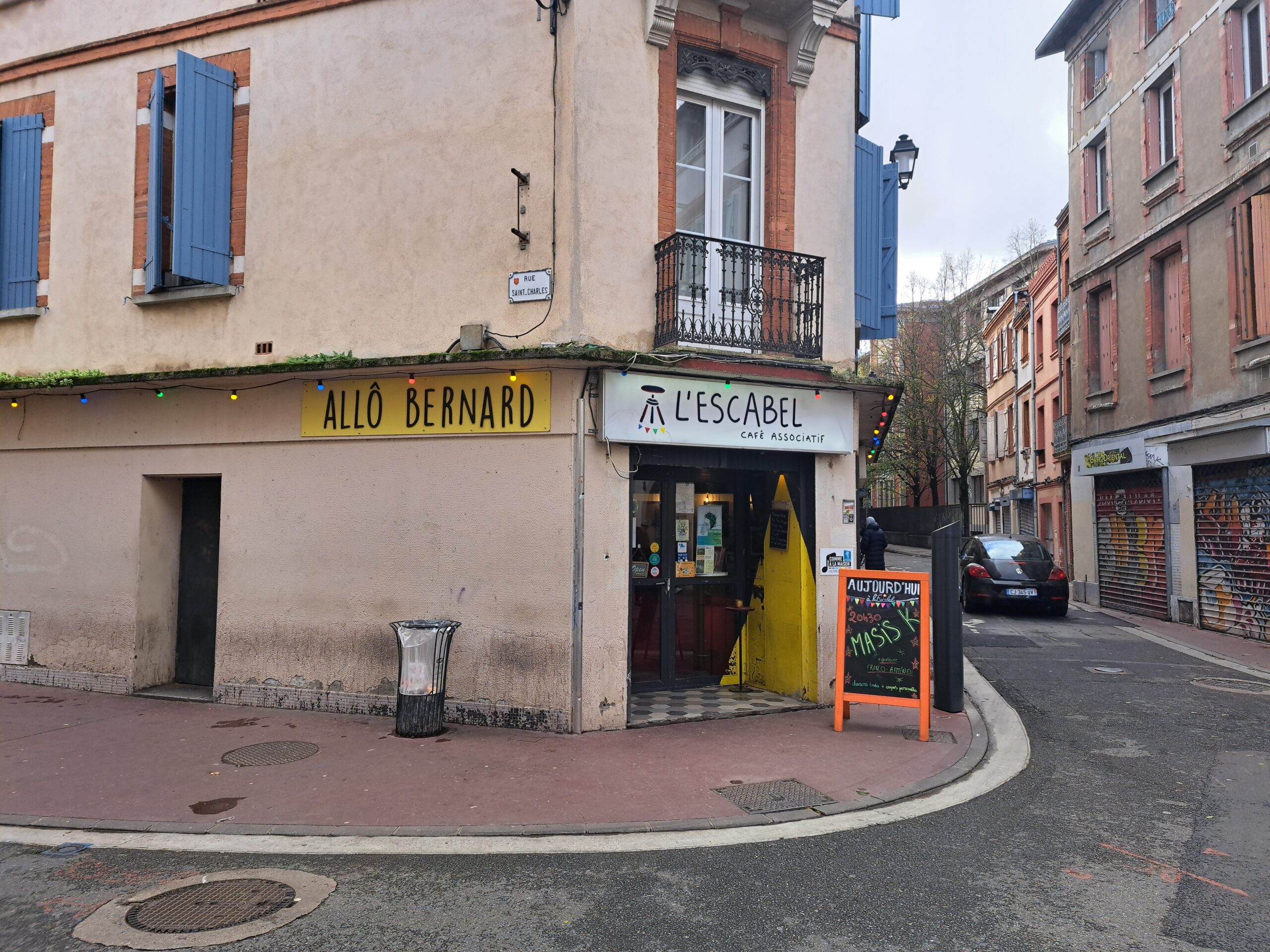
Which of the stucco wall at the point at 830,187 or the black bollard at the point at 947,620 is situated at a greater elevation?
the stucco wall at the point at 830,187

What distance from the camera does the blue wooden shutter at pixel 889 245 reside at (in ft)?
34.2

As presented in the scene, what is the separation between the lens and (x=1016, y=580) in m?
15.9

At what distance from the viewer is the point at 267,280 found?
8.95 metres

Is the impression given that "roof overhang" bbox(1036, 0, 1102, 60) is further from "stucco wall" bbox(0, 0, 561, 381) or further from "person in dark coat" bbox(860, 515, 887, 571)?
"stucco wall" bbox(0, 0, 561, 381)

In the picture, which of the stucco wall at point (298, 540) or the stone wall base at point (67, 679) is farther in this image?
the stone wall base at point (67, 679)

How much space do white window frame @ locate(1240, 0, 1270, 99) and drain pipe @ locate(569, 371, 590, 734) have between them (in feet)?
42.8

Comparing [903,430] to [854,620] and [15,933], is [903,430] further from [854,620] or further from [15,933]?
[15,933]

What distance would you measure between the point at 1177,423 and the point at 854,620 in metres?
11.1

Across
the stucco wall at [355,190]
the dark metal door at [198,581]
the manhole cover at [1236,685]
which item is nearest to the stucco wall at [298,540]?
the dark metal door at [198,581]

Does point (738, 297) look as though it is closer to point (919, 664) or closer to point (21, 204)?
point (919, 664)

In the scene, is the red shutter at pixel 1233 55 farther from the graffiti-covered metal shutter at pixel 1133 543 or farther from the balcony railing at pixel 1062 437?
the balcony railing at pixel 1062 437

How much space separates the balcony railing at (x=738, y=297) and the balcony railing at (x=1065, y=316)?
587 inches

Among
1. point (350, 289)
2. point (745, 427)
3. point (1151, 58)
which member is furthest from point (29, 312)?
point (1151, 58)

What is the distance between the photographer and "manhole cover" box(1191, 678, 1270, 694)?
9453mm
